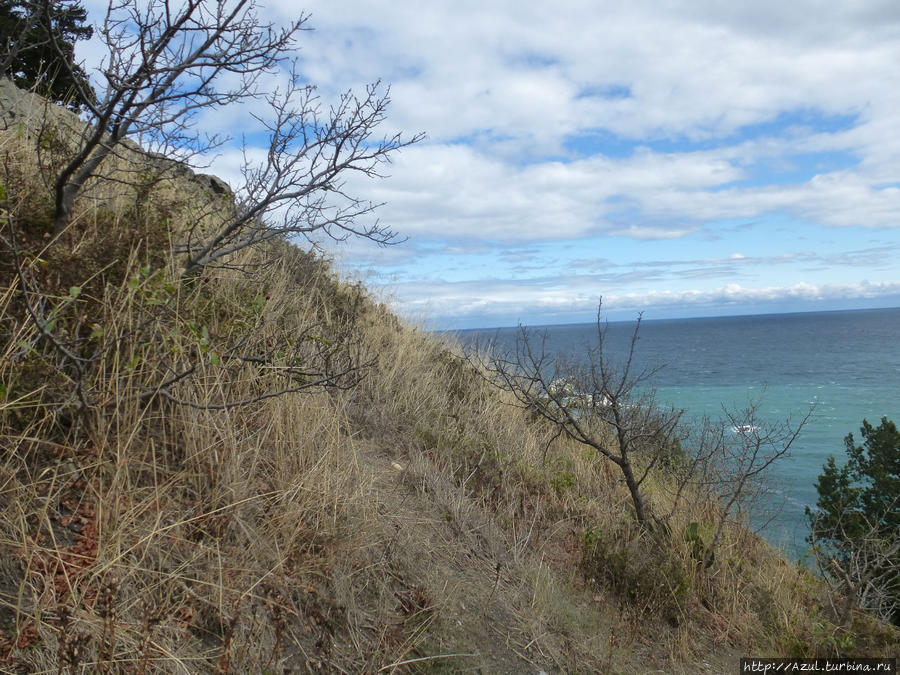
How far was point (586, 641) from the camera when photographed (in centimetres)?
386

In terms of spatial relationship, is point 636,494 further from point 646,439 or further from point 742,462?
point 646,439

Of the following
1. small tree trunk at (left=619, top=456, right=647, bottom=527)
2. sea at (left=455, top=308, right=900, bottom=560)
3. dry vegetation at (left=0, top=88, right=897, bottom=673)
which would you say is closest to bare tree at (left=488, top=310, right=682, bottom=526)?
small tree trunk at (left=619, top=456, right=647, bottom=527)

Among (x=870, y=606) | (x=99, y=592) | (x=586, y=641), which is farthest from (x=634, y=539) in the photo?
(x=99, y=592)

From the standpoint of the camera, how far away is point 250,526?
3172 millimetres

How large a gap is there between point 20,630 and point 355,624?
1455 mm

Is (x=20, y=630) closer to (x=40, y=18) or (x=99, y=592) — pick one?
(x=99, y=592)

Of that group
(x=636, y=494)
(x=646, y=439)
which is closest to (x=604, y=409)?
(x=646, y=439)

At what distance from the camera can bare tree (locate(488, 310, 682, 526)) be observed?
5773 millimetres

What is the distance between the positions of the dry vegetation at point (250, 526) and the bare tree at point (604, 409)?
2.09ft

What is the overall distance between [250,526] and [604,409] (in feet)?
15.4

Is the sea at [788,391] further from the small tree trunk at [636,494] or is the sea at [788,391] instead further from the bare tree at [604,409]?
→ the small tree trunk at [636,494]

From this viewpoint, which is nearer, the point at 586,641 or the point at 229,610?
the point at 229,610

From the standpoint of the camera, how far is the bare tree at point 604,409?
5.77 metres

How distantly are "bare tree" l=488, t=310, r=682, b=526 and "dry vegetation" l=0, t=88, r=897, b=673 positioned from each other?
0.64m
